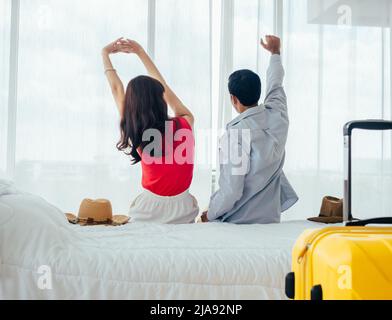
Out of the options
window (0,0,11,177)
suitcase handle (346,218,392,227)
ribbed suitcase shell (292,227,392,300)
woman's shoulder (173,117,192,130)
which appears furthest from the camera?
window (0,0,11,177)

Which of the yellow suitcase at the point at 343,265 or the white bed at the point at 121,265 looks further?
the white bed at the point at 121,265

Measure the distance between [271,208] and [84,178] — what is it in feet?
3.82

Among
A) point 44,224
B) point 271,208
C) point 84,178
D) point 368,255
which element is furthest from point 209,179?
point 368,255

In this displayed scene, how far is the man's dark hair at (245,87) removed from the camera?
1.68 meters

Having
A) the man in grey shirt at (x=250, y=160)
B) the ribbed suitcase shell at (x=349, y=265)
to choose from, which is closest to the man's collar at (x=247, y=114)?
the man in grey shirt at (x=250, y=160)

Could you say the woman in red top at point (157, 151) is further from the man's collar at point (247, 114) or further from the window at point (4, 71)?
the window at point (4, 71)

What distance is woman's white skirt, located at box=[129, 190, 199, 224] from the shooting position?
1653 millimetres

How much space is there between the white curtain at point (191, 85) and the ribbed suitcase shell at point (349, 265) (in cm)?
174

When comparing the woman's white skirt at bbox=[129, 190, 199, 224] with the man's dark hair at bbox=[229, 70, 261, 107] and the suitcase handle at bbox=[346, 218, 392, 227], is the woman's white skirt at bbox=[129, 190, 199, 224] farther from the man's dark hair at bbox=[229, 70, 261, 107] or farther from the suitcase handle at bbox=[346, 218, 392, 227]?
the suitcase handle at bbox=[346, 218, 392, 227]

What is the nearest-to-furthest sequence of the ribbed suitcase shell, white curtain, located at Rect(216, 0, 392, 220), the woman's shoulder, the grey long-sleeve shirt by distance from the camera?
1. the ribbed suitcase shell
2. the grey long-sleeve shirt
3. the woman's shoulder
4. white curtain, located at Rect(216, 0, 392, 220)

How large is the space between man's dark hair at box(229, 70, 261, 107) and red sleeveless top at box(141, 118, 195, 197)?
24 centimetres

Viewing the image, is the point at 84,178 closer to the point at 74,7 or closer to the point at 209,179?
the point at 209,179

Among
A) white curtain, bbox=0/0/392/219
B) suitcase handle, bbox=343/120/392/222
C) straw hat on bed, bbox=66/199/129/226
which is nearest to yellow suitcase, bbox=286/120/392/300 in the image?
suitcase handle, bbox=343/120/392/222

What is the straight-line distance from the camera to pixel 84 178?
245cm
